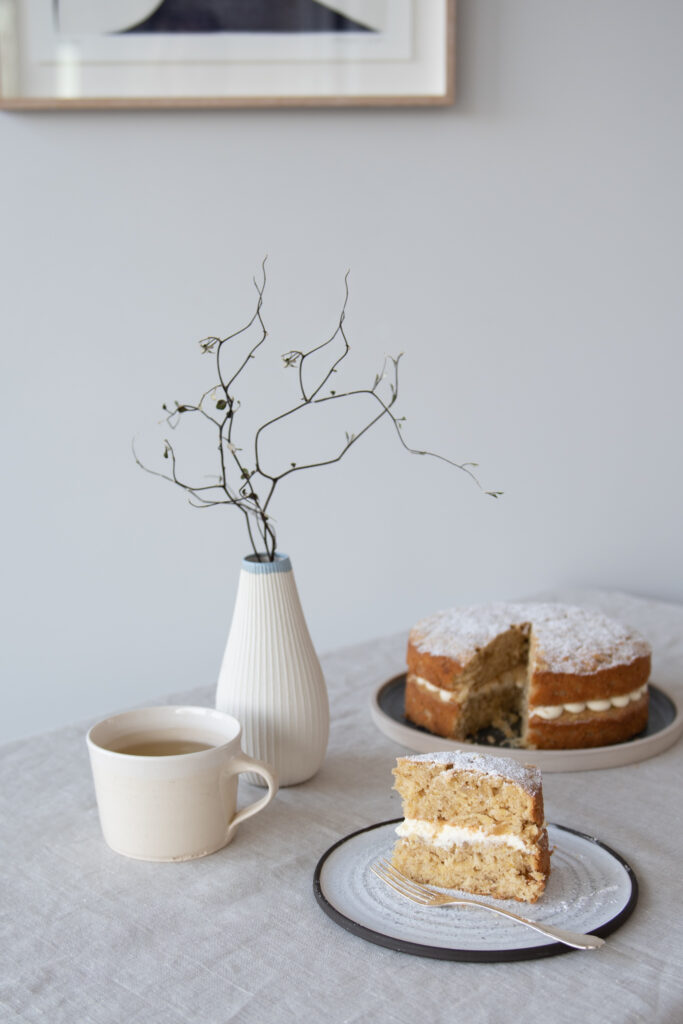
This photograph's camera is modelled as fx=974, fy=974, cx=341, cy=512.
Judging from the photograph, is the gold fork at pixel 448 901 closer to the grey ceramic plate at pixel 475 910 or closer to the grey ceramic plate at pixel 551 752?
the grey ceramic plate at pixel 475 910

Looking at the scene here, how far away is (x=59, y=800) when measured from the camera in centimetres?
102

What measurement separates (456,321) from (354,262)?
0.81ft

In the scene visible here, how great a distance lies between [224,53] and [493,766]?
59.9 inches

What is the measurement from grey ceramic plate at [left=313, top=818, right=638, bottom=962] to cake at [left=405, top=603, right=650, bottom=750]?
0.27m

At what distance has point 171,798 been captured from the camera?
87 cm

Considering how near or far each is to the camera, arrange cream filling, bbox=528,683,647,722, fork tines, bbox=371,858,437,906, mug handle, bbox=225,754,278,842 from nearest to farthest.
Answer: fork tines, bbox=371,858,437,906 < mug handle, bbox=225,754,278,842 < cream filling, bbox=528,683,647,722

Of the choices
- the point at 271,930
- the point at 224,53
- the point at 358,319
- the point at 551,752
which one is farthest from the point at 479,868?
the point at 224,53

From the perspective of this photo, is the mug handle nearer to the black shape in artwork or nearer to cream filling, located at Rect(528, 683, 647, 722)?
cream filling, located at Rect(528, 683, 647, 722)

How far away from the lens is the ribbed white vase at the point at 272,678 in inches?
40.5

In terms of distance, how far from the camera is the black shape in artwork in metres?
1.83

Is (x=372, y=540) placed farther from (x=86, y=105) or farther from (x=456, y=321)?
(x=86, y=105)

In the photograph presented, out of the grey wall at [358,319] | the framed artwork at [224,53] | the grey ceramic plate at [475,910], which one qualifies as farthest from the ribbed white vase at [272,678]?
the framed artwork at [224,53]

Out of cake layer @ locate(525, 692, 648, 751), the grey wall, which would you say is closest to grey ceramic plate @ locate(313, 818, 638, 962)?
cake layer @ locate(525, 692, 648, 751)

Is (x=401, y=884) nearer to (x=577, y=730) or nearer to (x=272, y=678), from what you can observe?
(x=272, y=678)
